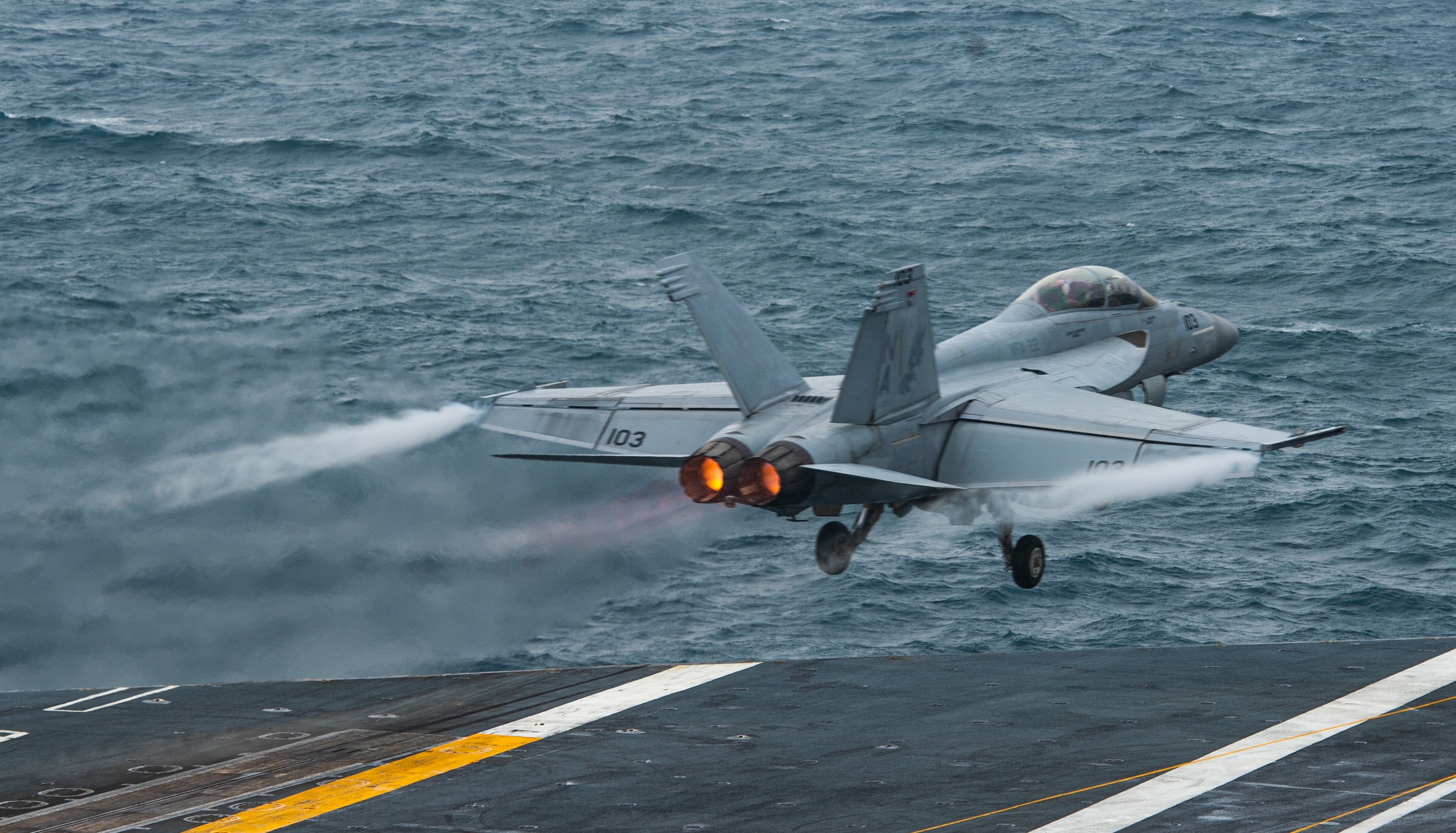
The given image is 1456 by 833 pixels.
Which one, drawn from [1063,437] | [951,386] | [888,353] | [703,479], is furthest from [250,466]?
[1063,437]

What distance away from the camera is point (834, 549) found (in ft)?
97.2

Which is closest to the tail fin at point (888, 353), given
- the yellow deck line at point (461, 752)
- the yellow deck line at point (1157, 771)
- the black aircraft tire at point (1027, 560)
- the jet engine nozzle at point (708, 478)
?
the jet engine nozzle at point (708, 478)

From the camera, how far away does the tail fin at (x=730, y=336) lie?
28.9 meters

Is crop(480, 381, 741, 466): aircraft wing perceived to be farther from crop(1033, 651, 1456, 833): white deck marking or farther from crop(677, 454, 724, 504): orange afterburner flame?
crop(1033, 651, 1456, 833): white deck marking

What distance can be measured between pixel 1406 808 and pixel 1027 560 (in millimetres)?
8686

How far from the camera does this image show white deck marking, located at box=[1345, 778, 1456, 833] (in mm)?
23781

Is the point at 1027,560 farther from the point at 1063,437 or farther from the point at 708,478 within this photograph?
the point at 708,478

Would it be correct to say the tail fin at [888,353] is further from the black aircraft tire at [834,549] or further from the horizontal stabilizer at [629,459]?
the horizontal stabilizer at [629,459]

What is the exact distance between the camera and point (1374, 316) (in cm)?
6431

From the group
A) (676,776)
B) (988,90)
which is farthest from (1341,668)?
(988,90)

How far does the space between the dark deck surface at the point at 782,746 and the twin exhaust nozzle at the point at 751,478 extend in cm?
510

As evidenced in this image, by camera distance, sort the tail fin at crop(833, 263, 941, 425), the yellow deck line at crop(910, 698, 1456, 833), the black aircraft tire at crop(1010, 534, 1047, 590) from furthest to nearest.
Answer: the black aircraft tire at crop(1010, 534, 1047, 590) < the tail fin at crop(833, 263, 941, 425) < the yellow deck line at crop(910, 698, 1456, 833)

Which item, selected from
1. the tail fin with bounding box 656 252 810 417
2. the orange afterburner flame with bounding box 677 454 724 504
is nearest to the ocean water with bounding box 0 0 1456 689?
the tail fin with bounding box 656 252 810 417

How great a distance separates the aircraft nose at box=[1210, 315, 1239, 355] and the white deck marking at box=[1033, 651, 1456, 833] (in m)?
8.65
